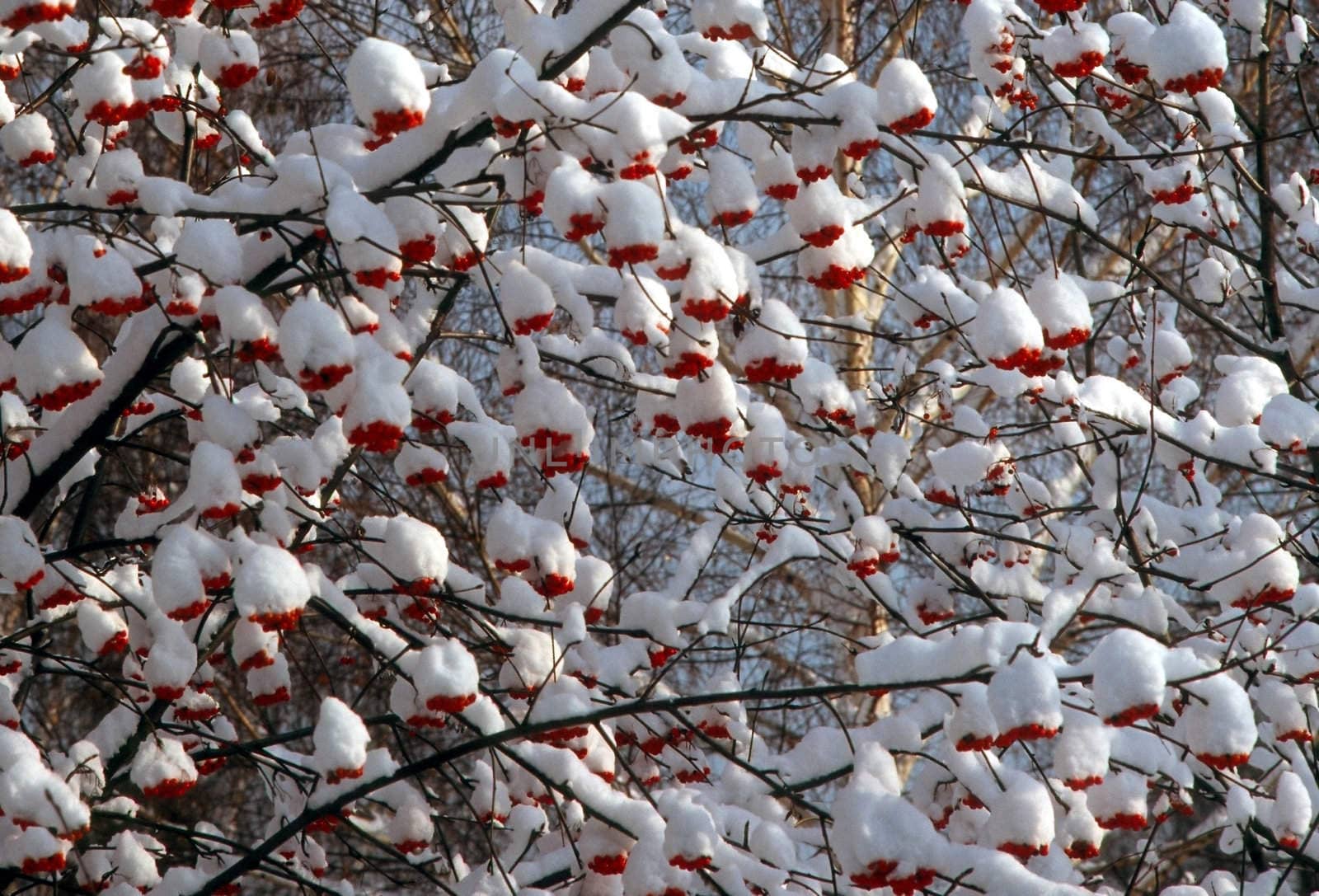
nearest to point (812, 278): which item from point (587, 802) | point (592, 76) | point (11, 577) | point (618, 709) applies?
point (592, 76)

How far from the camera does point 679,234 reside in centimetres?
233

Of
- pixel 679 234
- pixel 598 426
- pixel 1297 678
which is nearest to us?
pixel 679 234

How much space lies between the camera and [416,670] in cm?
261

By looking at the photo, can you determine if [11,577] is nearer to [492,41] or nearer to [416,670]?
[416,670]

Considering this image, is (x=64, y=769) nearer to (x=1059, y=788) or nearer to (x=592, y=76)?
(x=592, y=76)

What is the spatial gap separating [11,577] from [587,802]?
120 centimetres

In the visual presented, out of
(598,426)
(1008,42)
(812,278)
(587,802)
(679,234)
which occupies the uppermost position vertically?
(598,426)

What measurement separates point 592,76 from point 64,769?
1.81m

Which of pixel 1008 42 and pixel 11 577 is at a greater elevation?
pixel 1008 42

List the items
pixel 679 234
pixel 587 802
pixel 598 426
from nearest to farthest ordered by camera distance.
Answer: pixel 679 234 < pixel 587 802 < pixel 598 426

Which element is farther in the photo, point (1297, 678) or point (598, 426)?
point (598, 426)

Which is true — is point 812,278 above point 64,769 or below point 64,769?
above

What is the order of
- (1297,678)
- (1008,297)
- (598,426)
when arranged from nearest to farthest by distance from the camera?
(1008,297), (1297,678), (598,426)

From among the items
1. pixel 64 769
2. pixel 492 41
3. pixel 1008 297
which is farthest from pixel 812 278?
pixel 492 41
